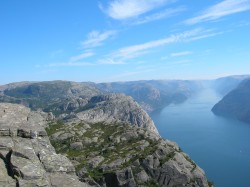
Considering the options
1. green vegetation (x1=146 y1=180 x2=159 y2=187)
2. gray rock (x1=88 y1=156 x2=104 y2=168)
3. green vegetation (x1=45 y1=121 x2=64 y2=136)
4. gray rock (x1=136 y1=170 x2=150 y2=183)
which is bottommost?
green vegetation (x1=146 y1=180 x2=159 y2=187)

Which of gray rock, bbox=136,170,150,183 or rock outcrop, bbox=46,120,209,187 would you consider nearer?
rock outcrop, bbox=46,120,209,187

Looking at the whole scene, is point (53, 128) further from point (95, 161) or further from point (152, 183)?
point (152, 183)

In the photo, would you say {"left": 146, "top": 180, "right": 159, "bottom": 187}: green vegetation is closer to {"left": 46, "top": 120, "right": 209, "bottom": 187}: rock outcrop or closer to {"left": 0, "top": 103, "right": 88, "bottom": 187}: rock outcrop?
{"left": 46, "top": 120, "right": 209, "bottom": 187}: rock outcrop

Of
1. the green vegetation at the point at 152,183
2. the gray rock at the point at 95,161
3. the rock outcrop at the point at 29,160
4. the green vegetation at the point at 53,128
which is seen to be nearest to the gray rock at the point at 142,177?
the green vegetation at the point at 152,183

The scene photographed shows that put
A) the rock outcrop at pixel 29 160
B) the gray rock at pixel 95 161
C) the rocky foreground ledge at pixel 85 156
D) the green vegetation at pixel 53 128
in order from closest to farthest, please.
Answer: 1. the rock outcrop at pixel 29 160
2. the rocky foreground ledge at pixel 85 156
3. the gray rock at pixel 95 161
4. the green vegetation at pixel 53 128

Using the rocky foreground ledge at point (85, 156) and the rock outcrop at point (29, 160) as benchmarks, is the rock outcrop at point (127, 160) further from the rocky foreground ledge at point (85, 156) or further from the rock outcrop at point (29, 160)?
the rock outcrop at point (29, 160)

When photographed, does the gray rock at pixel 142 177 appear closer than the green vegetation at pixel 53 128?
Yes

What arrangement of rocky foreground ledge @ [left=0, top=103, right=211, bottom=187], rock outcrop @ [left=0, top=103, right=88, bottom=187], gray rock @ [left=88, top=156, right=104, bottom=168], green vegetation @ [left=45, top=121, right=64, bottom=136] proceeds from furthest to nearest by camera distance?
1. green vegetation @ [left=45, top=121, right=64, bottom=136]
2. gray rock @ [left=88, top=156, right=104, bottom=168]
3. rocky foreground ledge @ [left=0, top=103, right=211, bottom=187]
4. rock outcrop @ [left=0, top=103, right=88, bottom=187]

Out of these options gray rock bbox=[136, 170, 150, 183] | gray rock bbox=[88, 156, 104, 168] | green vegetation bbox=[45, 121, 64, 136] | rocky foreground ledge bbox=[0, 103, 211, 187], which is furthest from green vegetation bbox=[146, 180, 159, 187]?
green vegetation bbox=[45, 121, 64, 136]

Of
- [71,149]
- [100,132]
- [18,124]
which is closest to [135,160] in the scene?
[71,149]
